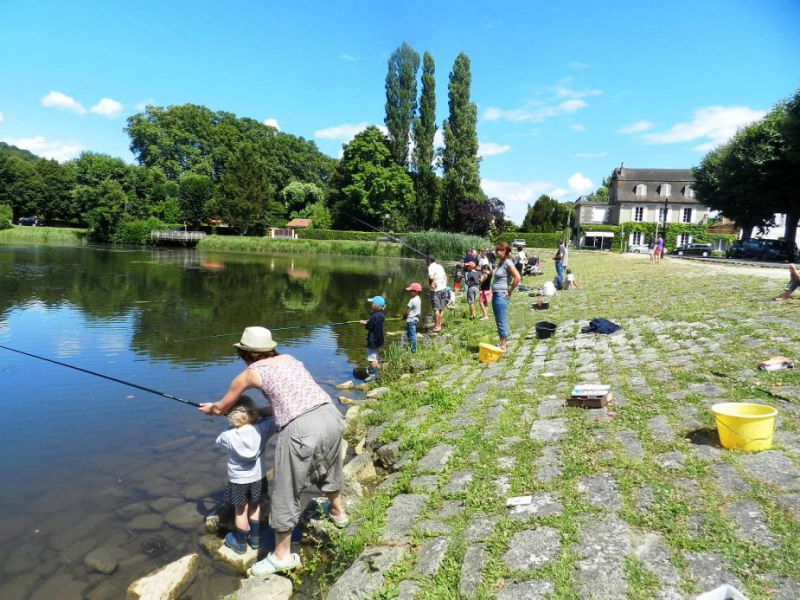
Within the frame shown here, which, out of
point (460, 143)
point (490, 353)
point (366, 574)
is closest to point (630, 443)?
point (366, 574)

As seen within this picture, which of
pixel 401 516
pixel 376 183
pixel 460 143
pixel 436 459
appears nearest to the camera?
pixel 401 516

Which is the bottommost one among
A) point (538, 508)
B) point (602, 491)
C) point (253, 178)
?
point (538, 508)

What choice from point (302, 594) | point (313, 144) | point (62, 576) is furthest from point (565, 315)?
point (313, 144)

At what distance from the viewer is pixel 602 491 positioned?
15.0ft

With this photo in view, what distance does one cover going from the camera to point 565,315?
559 inches

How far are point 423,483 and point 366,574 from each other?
1457 millimetres

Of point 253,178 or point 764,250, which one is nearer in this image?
point 764,250

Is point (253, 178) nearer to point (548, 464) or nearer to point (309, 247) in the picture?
point (309, 247)

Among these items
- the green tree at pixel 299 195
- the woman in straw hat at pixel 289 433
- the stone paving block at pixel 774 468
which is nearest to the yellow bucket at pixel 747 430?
the stone paving block at pixel 774 468

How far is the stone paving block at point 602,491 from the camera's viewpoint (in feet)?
14.3

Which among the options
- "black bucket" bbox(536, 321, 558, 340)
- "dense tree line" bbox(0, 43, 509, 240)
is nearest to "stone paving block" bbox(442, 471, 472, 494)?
"black bucket" bbox(536, 321, 558, 340)

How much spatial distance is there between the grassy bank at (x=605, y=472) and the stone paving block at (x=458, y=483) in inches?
0.9

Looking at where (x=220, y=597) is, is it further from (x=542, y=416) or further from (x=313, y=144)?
(x=313, y=144)

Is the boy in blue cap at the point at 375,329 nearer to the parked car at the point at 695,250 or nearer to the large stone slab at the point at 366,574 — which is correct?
the large stone slab at the point at 366,574
